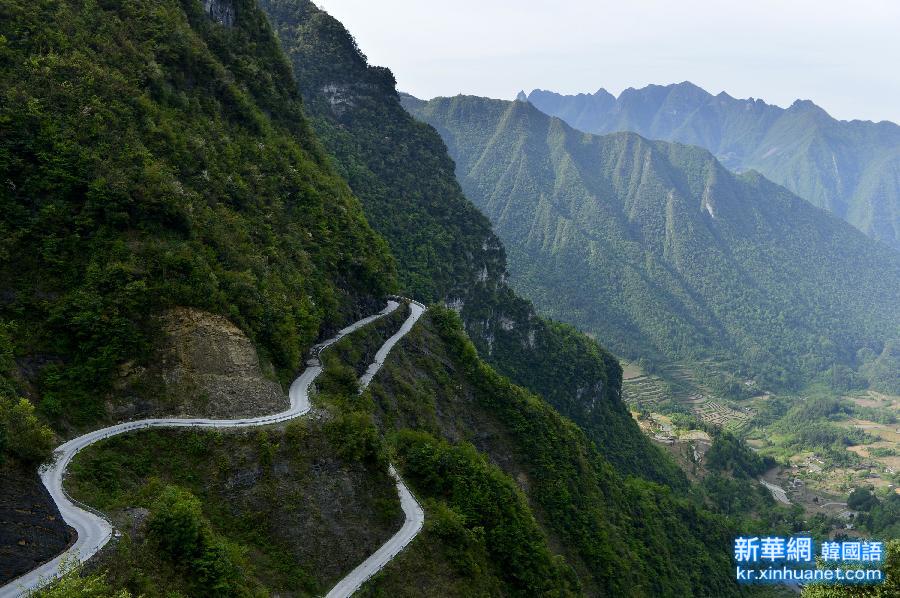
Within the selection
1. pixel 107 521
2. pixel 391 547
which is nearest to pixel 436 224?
pixel 391 547

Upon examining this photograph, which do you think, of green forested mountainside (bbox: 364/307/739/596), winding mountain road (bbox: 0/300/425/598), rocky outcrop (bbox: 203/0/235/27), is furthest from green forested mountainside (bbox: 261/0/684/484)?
winding mountain road (bbox: 0/300/425/598)

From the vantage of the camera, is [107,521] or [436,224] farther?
[436,224]

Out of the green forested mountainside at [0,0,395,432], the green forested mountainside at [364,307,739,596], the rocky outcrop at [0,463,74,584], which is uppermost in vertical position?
the green forested mountainside at [0,0,395,432]

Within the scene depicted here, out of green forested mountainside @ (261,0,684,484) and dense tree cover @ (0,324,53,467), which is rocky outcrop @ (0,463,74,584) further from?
green forested mountainside @ (261,0,684,484)

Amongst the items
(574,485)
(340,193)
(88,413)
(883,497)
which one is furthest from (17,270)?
(883,497)

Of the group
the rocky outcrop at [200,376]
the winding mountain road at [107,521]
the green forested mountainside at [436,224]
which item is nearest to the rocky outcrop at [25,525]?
the winding mountain road at [107,521]

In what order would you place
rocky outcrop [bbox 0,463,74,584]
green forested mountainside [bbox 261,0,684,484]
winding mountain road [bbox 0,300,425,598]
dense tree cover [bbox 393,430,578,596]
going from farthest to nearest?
green forested mountainside [bbox 261,0,684,484] < dense tree cover [bbox 393,430,578,596] < winding mountain road [bbox 0,300,425,598] < rocky outcrop [bbox 0,463,74,584]

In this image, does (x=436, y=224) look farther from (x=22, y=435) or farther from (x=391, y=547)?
(x=22, y=435)
